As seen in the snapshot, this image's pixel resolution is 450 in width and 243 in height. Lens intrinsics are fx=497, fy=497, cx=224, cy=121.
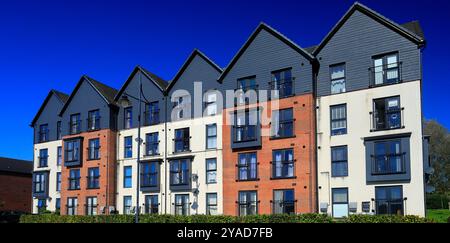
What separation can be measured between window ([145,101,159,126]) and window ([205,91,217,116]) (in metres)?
4.85

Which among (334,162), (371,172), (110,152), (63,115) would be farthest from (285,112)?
(63,115)

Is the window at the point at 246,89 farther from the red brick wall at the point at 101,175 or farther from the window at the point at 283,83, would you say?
the red brick wall at the point at 101,175

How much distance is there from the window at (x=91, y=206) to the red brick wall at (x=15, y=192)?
16.1 meters

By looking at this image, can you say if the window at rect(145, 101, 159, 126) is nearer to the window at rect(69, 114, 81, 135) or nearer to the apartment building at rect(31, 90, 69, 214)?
the window at rect(69, 114, 81, 135)

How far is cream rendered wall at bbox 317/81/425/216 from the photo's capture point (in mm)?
26609

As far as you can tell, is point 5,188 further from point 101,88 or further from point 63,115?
point 101,88

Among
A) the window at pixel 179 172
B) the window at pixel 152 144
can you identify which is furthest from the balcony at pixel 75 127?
the window at pixel 179 172

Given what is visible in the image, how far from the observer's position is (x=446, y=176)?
65.1 meters

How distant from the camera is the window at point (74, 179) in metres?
41.4

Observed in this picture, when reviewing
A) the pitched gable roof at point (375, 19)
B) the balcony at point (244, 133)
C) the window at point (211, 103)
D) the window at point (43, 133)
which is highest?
the pitched gable roof at point (375, 19)

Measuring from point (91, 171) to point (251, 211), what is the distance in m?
15.7

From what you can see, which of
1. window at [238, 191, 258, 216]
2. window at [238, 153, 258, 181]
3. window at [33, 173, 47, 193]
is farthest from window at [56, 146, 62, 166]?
window at [238, 191, 258, 216]

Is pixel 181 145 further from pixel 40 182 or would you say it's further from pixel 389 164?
pixel 40 182

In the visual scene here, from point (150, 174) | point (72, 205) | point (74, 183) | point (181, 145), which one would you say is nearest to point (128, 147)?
point (150, 174)
